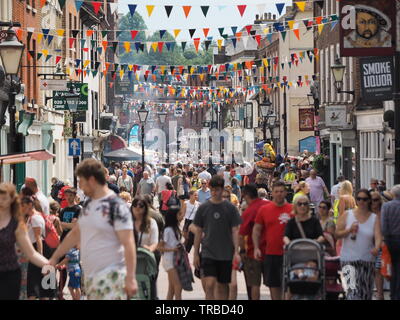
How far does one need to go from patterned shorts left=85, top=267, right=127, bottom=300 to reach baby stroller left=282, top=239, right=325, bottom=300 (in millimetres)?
3321

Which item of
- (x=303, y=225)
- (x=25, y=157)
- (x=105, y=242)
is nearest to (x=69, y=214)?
(x=25, y=157)

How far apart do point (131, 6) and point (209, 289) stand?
45.1ft

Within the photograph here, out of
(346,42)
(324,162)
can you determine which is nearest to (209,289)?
(346,42)

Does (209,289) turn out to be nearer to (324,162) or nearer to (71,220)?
(71,220)

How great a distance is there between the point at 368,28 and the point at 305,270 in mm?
8285

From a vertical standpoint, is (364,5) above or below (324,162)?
above

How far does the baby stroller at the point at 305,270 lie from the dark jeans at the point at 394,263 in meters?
1.71

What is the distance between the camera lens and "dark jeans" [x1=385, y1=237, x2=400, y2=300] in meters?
13.8

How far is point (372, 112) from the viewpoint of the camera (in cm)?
3691

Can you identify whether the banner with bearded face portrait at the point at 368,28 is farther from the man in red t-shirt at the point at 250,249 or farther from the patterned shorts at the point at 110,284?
the patterned shorts at the point at 110,284

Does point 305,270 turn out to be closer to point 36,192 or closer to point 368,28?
point 36,192

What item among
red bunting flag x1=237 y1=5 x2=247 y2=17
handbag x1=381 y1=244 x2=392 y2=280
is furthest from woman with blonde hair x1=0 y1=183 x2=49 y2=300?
red bunting flag x1=237 y1=5 x2=247 y2=17

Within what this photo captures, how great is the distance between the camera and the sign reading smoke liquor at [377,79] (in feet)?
92.8

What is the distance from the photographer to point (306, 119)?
57562mm
